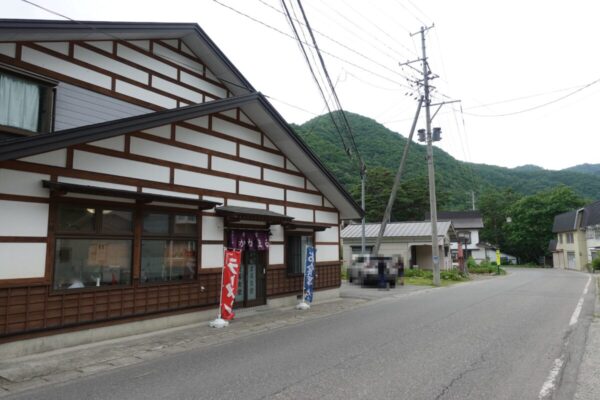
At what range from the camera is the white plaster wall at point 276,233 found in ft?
42.2

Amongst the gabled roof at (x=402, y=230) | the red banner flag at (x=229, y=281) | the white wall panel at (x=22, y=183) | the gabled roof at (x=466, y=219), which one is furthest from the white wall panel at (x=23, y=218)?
the gabled roof at (x=466, y=219)

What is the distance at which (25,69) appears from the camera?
8344mm

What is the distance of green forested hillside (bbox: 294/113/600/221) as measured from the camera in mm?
33250

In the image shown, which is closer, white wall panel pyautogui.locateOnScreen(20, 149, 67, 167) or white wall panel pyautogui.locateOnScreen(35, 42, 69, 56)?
white wall panel pyautogui.locateOnScreen(20, 149, 67, 167)

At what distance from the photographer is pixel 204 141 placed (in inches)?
428

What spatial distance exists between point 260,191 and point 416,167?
168 ft

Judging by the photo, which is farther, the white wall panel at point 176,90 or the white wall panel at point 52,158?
the white wall panel at point 176,90

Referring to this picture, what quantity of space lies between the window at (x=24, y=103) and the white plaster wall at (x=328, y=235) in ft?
31.2

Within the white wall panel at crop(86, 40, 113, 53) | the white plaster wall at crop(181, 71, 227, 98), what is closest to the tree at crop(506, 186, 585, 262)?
the white plaster wall at crop(181, 71, 227, 98)

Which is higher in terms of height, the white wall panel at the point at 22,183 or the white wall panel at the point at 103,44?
the white wall panel at the point at 103,44

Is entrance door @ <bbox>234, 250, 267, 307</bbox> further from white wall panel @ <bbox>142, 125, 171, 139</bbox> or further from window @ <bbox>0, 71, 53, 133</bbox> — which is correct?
window @ <bbox>0, 71, 53, 133</bbox>

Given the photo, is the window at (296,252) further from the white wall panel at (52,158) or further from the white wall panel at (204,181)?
the white wall panel at (52,158)

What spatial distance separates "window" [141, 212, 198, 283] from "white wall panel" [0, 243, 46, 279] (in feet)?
7.07

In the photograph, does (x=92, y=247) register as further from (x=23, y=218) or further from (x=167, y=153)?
(x=167, y=153)
